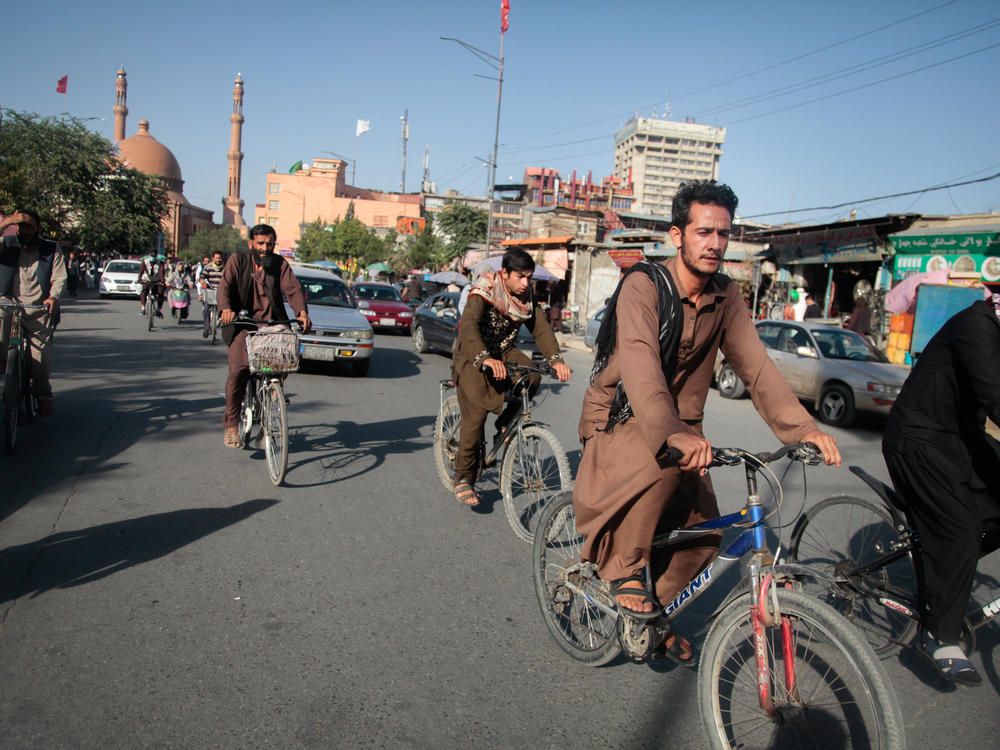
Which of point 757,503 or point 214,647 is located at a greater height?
point 757,503

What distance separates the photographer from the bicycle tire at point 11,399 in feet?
19.7

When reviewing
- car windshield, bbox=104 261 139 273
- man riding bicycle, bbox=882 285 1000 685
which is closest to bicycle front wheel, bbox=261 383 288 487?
man riding bicycle, bbox=882 285 1000 685

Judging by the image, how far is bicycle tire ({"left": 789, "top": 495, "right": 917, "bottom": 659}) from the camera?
11.1 feet

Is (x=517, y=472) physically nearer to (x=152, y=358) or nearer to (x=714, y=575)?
(x=714, y=575)

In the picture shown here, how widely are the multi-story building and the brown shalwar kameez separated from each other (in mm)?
186707

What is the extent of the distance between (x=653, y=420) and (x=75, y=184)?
131ft

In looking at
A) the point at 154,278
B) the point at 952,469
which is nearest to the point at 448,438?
the point at 952,469

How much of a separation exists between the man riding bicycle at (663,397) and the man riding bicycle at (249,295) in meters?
4.14

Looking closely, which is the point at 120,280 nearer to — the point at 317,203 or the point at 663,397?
the point at 663,397

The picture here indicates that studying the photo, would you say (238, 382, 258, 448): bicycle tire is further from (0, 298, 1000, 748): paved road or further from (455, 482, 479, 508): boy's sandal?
(455, 482, 479, 508): boy's sandal

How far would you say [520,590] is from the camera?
4.09 meters

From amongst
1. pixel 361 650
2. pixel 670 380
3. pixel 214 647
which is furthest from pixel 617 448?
pixel 214 647

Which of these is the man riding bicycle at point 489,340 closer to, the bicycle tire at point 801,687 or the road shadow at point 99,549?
the road shadow at point 99,549

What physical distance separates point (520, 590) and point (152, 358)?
1044 cm
